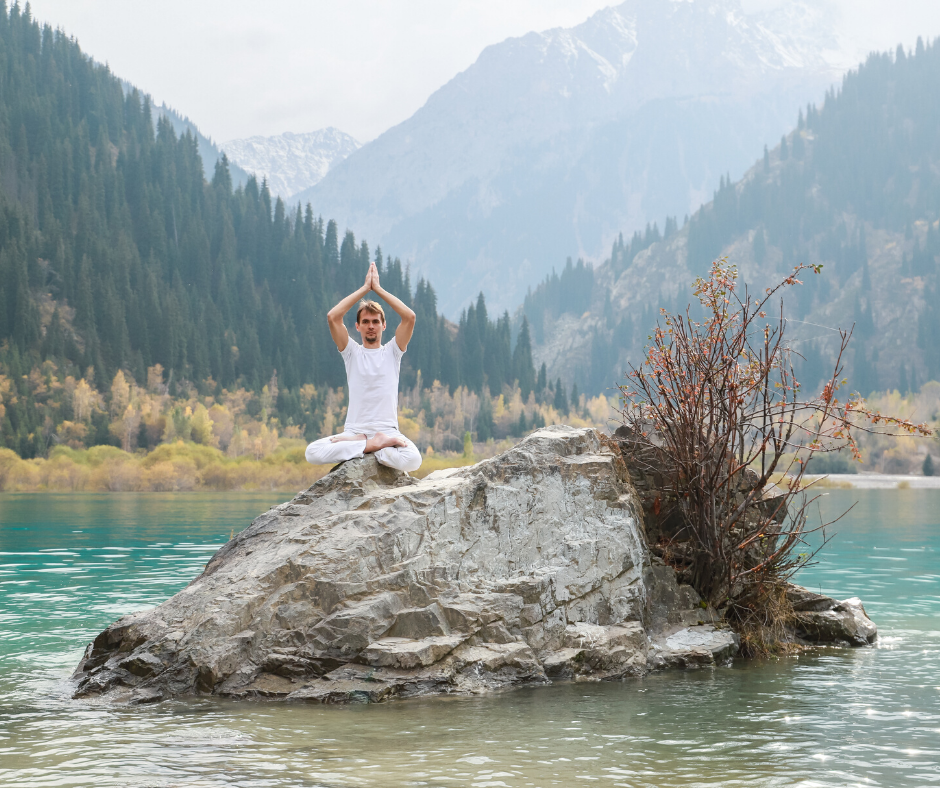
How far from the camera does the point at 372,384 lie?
1111 cm

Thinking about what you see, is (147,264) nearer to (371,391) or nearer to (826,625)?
(371,391)

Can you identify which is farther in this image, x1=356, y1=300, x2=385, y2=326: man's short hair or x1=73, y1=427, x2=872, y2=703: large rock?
x1=356, y1=300, x2=385, y2=326: man's short hair

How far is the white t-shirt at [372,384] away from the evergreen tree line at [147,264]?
287ft

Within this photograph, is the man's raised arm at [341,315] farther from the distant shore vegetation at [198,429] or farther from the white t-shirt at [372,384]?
the distant shore vegetation at [198,429]

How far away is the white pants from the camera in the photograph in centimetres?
1105

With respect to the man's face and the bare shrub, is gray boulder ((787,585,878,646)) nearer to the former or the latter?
the bare shrub

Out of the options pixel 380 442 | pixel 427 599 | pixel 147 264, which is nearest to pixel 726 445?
pixel 380 442

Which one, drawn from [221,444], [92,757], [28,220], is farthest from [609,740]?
[28,220]

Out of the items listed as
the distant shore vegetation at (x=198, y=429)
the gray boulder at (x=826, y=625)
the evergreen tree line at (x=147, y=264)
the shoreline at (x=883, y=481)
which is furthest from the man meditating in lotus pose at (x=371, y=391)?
the evergreen tree line at (x=147, y=264)

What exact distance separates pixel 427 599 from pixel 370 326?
319cm

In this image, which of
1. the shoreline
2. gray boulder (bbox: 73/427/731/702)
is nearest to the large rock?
gray boulder (bbox: 73/427/731/702)

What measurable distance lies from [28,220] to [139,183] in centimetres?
2857

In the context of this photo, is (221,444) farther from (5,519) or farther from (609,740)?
(609,740)

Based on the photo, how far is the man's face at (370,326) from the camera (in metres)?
11.2
